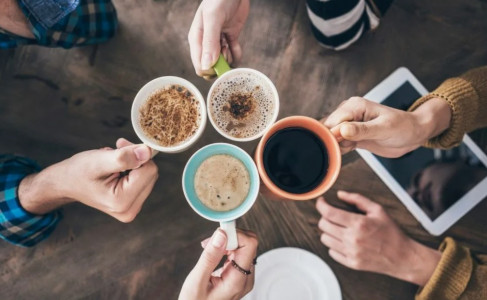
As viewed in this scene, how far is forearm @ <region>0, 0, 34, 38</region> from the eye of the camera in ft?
3.32

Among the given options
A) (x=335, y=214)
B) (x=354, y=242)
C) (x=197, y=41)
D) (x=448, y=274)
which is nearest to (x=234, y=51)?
(x=197, y=41)

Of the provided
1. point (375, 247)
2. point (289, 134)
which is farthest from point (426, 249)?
point (289, 134)

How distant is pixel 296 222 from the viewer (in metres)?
1.21

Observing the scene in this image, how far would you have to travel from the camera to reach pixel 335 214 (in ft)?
3.90

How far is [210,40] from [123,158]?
1.17 feet

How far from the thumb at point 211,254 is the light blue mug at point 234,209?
19 millimetres

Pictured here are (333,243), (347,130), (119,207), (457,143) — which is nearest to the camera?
(347,130)

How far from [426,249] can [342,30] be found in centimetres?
72

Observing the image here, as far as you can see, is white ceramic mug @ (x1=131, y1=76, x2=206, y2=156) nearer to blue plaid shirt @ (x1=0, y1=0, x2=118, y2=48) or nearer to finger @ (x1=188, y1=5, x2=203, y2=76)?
finger @ (x1=188, y1=5, x2=203, y2=76)

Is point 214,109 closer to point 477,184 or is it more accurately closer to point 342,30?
point 342,30

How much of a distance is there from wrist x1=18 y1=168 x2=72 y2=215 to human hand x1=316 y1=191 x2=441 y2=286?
2.54ft

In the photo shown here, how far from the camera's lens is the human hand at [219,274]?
36.4 inches

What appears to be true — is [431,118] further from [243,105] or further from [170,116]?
[170,116]

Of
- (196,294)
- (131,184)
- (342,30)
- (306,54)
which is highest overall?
(342,30)
